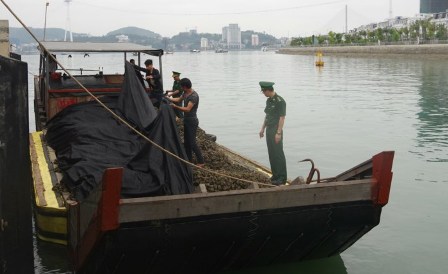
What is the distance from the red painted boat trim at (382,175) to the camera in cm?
586

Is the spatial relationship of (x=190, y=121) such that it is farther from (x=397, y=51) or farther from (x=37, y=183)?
(x=397, y=51)

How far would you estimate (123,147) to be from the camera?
818 centimetres

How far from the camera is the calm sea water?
7.99 m

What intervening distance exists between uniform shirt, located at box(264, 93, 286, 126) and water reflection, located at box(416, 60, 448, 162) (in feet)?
24.4

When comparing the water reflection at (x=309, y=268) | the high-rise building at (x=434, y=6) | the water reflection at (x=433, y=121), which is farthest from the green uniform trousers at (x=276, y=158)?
the high-rise building at (x=434, y=6)

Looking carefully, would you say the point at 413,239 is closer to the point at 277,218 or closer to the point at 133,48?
the point at 277,218

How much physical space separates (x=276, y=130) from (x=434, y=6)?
17548 centimetres

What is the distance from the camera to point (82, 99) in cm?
1096

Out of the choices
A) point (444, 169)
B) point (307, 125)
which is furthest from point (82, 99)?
point (307, 125)

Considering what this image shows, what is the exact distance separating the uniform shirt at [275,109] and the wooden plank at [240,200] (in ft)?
9.14

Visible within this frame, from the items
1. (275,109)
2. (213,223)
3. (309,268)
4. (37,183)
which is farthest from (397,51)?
(213,223)

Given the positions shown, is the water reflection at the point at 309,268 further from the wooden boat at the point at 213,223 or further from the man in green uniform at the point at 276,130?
the man in green uniform at the point at 276,130

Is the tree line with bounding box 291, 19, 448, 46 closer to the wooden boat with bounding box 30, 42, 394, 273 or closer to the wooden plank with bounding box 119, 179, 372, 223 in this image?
the wooden boat with bounding box 30, 42, 394, 273

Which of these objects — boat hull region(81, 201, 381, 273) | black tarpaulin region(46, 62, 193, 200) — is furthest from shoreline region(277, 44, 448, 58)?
boat hull region(81, 201, 381, 273)
